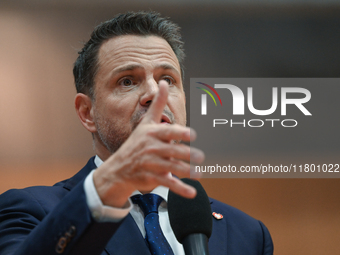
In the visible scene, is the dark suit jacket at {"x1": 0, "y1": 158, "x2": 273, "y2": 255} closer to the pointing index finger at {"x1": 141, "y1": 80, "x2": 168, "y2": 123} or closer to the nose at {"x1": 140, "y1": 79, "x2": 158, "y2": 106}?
the pointing index finger at {"x1": 141, "y1": 80, "x2": 168, "y2": 123}

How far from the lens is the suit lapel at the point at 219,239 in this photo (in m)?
1.67

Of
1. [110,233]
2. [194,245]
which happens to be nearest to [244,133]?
[194,245]

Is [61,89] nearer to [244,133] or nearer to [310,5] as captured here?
[244,133]

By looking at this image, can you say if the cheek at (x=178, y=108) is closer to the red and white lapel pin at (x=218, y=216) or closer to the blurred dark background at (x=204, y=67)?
the red and white lapel pin at (x=218, y=216)

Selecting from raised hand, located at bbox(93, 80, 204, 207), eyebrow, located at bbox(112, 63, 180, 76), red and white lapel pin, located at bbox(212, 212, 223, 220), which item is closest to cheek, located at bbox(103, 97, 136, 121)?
eyebrow, located at bbox(112, 63, 180, 76)

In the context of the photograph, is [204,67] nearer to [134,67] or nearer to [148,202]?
[134,67]

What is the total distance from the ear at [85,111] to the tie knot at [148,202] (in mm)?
490

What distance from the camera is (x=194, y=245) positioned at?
1090 millimetres

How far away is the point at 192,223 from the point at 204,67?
6.23ft

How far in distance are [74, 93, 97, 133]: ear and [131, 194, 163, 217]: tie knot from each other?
49 centimetres

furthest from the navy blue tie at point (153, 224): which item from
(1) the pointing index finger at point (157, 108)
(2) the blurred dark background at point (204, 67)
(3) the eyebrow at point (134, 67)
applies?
(2) the blurred dark background at point (204, 67)

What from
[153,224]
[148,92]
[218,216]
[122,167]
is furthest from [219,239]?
→ [122,167]

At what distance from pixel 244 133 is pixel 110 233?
2027mm

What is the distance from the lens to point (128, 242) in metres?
1.48
